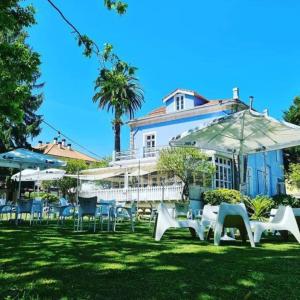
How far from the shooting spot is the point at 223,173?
2667 centimetres

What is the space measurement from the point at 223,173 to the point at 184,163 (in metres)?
5.84

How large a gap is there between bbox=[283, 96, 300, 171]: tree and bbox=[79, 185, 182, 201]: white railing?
69.6 ft

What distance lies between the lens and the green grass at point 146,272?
3.46 m

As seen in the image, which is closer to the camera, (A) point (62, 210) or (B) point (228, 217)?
(B) point (228, 217)

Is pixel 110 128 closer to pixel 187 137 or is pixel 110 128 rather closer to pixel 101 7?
pixel 187 137

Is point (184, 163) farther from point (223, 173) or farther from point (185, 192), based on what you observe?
point (223, 173)

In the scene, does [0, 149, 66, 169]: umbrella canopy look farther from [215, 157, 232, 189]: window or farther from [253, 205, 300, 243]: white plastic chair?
[215, 157, 232, 189]: window

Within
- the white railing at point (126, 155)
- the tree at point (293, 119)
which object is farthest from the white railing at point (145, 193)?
the tree at point (293, 119)

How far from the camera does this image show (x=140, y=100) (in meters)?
40.1

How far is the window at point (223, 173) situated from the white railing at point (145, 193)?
Result: 428cm

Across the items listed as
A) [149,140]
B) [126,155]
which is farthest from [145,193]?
[149,140]

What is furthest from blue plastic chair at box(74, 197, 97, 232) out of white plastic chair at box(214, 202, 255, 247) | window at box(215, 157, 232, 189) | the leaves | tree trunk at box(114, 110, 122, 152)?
tree trunk at box(114, 110, 122, 152)

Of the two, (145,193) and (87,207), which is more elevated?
(145,193)

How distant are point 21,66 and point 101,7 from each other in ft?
13.0
